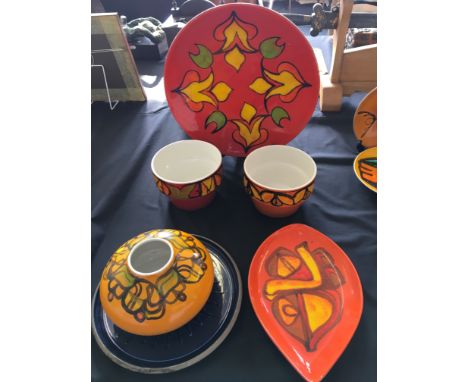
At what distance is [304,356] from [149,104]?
806mm

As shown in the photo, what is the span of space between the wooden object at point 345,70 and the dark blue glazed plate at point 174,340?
60 centimetres

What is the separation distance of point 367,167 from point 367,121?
104 millimetres

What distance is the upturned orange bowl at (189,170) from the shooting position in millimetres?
522

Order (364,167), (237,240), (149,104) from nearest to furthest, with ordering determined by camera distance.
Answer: (237,240) → (364,167) → (149,104)

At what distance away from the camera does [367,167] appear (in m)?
0.64

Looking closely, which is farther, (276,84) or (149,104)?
(149,104)

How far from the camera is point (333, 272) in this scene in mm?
465

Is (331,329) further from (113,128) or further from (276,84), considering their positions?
(113,128)

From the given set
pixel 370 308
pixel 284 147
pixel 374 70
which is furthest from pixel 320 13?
pixel 370 308

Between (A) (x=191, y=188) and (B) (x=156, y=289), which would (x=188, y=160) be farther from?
(B) (x=156, y=289)

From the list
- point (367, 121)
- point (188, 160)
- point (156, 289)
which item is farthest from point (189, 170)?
point (367, 121)

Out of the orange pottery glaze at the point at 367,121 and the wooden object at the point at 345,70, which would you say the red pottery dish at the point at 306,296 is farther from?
the wooden object at the point at 345,70

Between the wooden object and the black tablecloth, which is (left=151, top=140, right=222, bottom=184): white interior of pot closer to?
the black tablecloth

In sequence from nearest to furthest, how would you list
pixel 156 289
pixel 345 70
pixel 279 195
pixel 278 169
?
pixel 156 289 < pixel 279 195 < pixel 278 169 < pixel 345 70
